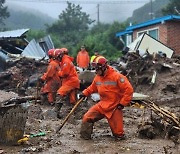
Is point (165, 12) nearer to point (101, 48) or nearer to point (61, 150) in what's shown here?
point (101, 48)

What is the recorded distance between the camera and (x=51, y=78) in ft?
36.4

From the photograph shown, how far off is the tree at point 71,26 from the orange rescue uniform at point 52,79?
35586 mm

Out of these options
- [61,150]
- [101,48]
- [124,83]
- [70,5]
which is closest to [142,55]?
[124,83]

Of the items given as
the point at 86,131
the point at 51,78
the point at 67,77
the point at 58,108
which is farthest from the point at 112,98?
the point at 51,78

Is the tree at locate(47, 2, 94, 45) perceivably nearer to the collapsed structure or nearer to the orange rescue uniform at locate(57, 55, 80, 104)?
the collapsed structure

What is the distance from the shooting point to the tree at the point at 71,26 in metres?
48.6

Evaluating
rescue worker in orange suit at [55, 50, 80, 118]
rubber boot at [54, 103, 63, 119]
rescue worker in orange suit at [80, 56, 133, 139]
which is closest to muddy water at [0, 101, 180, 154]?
rescue worker in orange suit at [80, 56, 133, 139]

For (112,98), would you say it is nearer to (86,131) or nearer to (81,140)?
(86,131)

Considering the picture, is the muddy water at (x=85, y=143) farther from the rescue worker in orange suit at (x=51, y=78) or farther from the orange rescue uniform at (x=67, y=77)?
the rescue worker in orange suit at (x=51, y=78)

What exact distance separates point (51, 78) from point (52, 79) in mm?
43

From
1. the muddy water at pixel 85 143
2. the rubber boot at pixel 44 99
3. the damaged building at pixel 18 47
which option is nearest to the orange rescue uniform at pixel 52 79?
the rubber boot at pixel 44 99

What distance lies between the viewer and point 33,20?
4309 inches

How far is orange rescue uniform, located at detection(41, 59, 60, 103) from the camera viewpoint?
35.6ft

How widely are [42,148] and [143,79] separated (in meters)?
8.93
